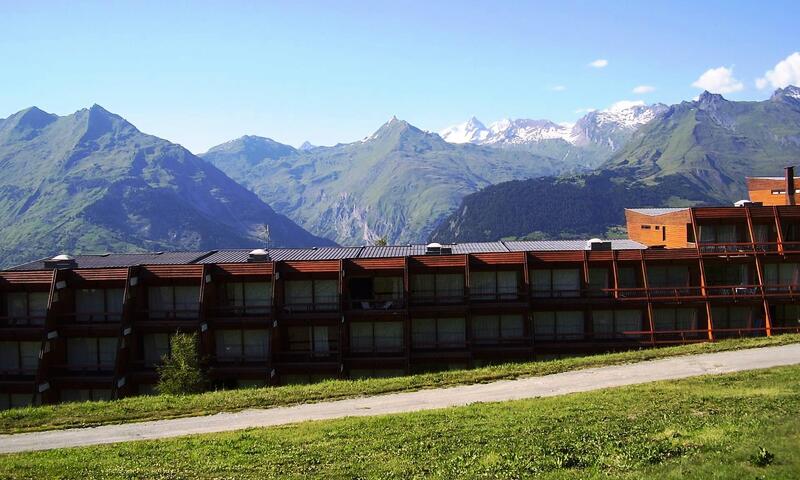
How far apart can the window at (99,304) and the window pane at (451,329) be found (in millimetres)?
25776

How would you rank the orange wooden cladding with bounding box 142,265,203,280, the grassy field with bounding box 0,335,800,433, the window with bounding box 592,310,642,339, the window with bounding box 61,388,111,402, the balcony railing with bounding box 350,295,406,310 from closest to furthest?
the grassy field with bounding box 0,335,800,433
the window with bounding box 61,388,111,402
the orange wooden cladding with bounding box 142,265,203,280
the balcony railing with bounding box 350,295,406,310
the window with bounding box 592,310,642,339

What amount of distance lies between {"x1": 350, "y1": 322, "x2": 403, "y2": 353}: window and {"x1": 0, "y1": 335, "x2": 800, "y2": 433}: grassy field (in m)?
13.8

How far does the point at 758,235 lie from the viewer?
56250 mm

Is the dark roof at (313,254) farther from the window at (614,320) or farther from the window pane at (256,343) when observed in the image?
the window pane at (256,343)

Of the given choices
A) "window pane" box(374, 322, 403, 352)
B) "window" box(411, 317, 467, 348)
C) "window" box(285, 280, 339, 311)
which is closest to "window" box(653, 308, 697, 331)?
"window" box(411, 317, 467, 348)

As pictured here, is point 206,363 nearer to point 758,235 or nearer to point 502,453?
point 502,453

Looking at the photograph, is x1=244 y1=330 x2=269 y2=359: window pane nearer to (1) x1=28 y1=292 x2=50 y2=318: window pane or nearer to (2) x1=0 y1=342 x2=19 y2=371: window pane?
(1) x1=28 y1=292 x2=50 y2=318: window pane

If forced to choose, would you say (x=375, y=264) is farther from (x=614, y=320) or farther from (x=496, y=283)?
(x=614, y=320)

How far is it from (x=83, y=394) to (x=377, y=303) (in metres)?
23.9

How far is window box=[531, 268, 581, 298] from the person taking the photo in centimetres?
5372

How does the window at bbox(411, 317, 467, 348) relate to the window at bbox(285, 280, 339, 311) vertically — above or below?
below

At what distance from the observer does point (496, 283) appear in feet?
176

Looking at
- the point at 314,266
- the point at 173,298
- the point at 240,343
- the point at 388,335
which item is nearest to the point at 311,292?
the point at 314,266

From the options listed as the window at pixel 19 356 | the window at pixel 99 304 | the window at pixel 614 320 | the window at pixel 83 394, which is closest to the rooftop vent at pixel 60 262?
the window at pixel 99 304
